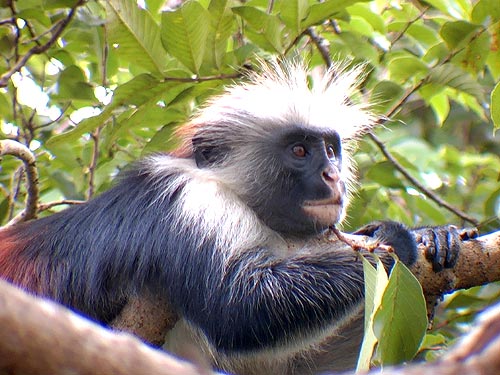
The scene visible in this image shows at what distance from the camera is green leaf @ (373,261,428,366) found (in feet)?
10.4

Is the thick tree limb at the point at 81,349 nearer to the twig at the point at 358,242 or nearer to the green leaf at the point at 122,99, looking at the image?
the twig at the point at 358,242

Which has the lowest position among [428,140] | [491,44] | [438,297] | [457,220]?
[428,140]

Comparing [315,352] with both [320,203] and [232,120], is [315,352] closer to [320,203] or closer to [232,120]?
[320,203]

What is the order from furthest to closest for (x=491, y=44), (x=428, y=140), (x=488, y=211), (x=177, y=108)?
(x=428, y=140), (x=488, y=211), (x=177, y=108), (x=491, y=44)

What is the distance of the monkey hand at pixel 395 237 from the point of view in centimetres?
421

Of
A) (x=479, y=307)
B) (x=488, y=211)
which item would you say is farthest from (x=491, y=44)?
(x=479, y=307)

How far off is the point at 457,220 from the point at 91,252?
9.40ft

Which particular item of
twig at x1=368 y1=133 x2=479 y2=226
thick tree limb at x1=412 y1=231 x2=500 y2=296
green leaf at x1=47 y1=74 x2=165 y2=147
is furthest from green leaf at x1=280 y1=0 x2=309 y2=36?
thick tree limb at x1=412 y1=231 x2=500 y2=296

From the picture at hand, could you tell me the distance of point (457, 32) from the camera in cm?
477

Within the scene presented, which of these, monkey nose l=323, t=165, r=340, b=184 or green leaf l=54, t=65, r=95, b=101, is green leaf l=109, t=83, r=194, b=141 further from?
monkey nose l=323, t=165, r=340, b=184

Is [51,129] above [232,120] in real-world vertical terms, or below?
below

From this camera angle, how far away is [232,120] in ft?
17.2

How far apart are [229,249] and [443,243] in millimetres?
1094

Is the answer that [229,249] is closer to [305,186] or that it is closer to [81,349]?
[305,186]
